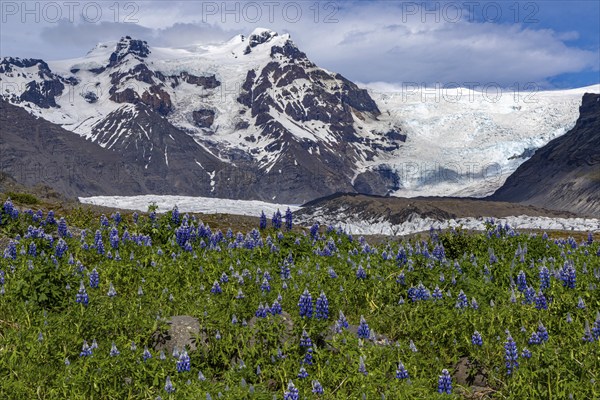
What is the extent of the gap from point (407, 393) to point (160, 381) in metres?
2.88

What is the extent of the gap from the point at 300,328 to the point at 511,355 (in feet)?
8.53

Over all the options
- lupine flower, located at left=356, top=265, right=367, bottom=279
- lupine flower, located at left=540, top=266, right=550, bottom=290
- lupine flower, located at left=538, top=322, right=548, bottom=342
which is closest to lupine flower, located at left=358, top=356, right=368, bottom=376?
lupine flower, located at left=538, top=322, right=548, bottom=342

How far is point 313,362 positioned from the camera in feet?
26.3

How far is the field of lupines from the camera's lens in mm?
7129

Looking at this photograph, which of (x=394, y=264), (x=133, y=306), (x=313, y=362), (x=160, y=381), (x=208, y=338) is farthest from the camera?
(x=394, y=264)

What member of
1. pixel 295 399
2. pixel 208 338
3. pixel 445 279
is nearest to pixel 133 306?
pixel 208 338

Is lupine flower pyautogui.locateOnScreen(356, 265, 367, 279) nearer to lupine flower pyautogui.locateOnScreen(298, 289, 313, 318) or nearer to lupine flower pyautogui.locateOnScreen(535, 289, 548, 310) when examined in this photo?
lupine flower pyautogui.locateOnScreen(298, 289, 313, 318)

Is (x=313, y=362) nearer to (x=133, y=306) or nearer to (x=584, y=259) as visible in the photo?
(x=133, y=306)

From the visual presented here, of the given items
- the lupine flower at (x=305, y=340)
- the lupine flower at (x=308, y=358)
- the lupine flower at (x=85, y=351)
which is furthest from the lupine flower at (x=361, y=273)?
the lupine flower at (x=85, y=351)

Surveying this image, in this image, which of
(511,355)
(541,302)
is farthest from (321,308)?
(541,302)

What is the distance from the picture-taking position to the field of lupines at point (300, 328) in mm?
7129

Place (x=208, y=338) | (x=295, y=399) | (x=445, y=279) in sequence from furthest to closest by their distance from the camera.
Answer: (x=445, y=279) < (x=208, y=338) < (x=295, y=399)

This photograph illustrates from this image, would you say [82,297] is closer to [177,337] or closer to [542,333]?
[177,337]

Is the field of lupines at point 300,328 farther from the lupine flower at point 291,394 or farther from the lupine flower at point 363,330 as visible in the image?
the lupine flower at point 363,330
